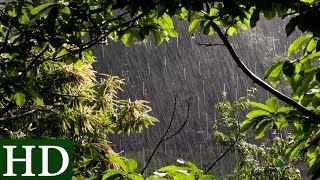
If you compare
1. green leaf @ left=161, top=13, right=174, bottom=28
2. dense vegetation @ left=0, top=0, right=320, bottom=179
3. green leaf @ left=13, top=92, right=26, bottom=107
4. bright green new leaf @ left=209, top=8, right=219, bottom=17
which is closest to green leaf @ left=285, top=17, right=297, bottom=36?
dense vegetation @ left=0, top=0, right=320, bottom=179

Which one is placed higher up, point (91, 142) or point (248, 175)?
point (91, 142)

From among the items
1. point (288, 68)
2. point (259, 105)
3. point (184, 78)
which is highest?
point (184, 78)

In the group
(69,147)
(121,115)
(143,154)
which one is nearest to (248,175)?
(121,115)

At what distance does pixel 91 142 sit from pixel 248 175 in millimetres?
2733

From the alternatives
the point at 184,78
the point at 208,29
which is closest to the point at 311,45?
the point at 208,29

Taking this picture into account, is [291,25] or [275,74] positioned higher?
[291,25]

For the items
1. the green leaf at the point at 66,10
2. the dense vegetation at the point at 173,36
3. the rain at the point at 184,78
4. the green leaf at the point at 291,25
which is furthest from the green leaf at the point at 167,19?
the rain at the point at 184,78

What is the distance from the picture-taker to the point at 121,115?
4543 millimetres

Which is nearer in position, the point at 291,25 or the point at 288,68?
the point at 291,25

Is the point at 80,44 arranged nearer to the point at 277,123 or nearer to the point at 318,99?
the point at 277,123

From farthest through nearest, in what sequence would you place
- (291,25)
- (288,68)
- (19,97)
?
(19,97), (288,68), (291,25)

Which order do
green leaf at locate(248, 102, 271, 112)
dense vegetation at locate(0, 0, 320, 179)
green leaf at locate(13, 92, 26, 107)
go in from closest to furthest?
dense vegetation at locate(0, 0, 320, 179) → green leaf at locate(248, 102, 271, 112) → green leaf at locate(13, 92, 26, 107)

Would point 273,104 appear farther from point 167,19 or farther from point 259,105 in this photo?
point 167,19

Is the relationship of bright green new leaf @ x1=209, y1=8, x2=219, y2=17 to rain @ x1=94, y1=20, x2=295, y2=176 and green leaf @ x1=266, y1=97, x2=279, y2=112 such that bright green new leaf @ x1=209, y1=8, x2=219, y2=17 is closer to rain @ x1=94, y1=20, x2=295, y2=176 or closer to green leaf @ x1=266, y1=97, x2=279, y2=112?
green leaf @ x1=266, y1=97, x2=279, y2=112
